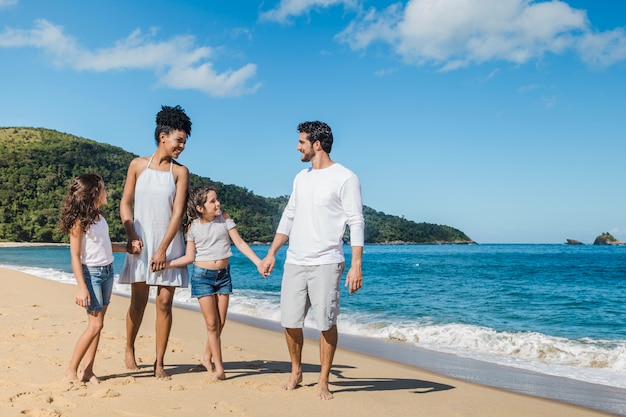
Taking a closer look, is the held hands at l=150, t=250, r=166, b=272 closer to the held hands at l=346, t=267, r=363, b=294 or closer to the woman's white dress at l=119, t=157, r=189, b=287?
the woman's white dress at l=119, t=157, r=189, b=287

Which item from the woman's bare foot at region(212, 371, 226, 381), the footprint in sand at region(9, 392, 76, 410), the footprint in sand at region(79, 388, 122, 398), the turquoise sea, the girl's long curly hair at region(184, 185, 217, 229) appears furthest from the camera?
the turquoise sea

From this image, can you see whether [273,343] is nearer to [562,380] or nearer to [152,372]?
[152,372]

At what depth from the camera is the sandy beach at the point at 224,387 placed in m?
4.04

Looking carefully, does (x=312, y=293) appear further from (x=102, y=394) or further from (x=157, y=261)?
(x=102, y=394)

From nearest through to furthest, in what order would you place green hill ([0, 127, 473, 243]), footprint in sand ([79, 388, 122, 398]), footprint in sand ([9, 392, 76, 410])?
footprint in sand ([9, 392, 76, 410]), footprint in sand ([79, 388, 122, 398]), green hill ([0, 127, 473, 243])

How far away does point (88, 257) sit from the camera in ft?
14.8

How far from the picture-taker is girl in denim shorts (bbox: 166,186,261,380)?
4934 millimetres

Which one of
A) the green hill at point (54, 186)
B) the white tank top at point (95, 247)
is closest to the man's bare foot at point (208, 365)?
the white tank top at point (95, 247)

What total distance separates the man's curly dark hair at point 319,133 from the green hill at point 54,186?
219 ft

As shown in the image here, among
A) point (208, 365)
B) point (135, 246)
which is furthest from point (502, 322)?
point (135, 246)


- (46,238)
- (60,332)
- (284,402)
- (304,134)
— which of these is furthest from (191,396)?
(46,238)

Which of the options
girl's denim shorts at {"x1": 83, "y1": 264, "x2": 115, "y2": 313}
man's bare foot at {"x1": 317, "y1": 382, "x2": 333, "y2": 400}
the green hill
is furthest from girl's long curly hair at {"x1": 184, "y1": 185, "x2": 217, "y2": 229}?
the green hill

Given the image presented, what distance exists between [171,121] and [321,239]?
1.62 m

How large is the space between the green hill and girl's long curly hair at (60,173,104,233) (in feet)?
217
